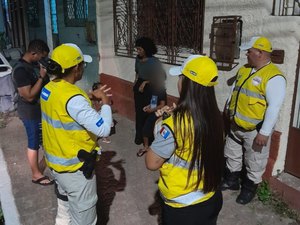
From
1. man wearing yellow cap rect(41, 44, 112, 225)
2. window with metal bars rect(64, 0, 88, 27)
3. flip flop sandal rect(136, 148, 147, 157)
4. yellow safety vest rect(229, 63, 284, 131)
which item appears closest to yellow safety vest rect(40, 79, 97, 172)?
man wearing yellow cap rect(41, 44, 112, 225)

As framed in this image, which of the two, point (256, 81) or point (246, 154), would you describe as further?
point (246, 154)

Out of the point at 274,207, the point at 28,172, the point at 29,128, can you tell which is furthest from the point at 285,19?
the point at 28,172

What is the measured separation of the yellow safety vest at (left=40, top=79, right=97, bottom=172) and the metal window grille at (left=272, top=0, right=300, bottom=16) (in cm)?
239

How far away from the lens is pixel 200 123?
1912 millimetres

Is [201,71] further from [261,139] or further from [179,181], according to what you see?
[261,139]

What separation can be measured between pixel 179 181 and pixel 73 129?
2.76ft

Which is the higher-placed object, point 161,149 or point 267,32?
point 267,32

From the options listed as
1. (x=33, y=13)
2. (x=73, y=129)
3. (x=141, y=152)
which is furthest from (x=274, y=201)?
(x=33, y=13)

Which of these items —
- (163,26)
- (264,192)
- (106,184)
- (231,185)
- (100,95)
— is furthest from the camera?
(163,26)

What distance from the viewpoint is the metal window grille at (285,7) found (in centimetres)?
355

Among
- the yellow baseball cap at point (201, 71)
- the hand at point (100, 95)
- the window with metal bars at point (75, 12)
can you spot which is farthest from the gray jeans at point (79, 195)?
the window with metal bars at point (75, 12)

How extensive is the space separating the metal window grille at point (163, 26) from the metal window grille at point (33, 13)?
6.36 meters

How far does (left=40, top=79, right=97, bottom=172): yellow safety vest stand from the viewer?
89.9 inches

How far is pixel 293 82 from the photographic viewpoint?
3504mm
